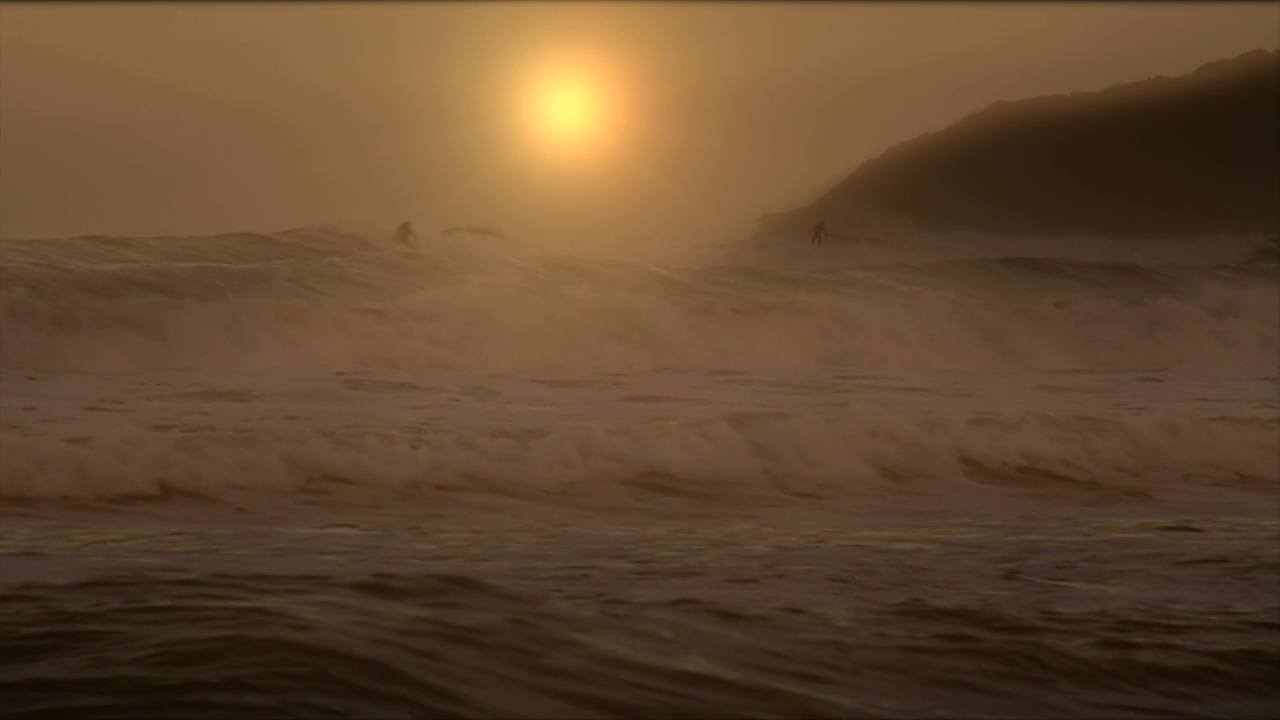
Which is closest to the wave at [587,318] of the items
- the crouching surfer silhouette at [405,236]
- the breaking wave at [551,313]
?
the breaking wave at [551,313]

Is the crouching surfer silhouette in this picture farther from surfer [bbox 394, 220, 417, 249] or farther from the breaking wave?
the breaking wave

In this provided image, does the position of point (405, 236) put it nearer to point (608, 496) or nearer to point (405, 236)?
point (405, 236)

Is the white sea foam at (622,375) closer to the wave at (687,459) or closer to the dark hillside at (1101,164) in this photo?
the wave at (687,459)

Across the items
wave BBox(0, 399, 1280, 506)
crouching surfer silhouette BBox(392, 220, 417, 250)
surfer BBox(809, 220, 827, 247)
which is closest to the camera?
wave BBox(0, 399, 1280, 506)

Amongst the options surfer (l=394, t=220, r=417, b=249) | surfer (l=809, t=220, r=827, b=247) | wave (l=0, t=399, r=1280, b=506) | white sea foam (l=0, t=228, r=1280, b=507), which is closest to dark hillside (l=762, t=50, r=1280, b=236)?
surfer (l=809, t=220, r=827, b=247)

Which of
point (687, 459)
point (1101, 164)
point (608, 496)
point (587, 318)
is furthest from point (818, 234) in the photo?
point (608, 496)

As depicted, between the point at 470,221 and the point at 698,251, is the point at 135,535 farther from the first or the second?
the point at 698,251
